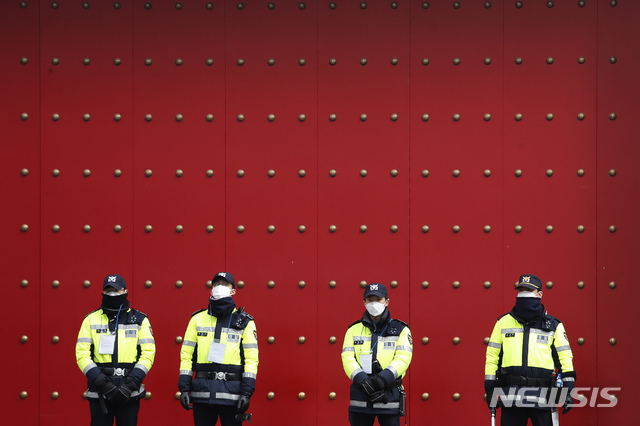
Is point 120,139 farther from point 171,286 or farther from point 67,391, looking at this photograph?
point 67,391

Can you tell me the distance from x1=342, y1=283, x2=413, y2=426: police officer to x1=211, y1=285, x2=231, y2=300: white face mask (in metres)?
0.92

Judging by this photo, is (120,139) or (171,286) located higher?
(120,139)

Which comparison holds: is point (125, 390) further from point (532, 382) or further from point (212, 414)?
point (532, 382)

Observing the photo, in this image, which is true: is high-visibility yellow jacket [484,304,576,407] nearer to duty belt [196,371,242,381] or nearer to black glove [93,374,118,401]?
duty belt [196,371,242,381]

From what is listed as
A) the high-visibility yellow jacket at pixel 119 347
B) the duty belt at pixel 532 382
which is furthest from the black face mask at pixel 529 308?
the high-visibility yellow jacket at pixel 119 347

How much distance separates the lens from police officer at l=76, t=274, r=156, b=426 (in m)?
5.55

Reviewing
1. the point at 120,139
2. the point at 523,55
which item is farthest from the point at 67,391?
the point at 523,55

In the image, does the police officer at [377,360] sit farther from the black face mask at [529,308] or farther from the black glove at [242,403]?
the black face mask at [529,308]

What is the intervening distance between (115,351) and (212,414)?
2.71 feet

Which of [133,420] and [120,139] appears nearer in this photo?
[133,420]

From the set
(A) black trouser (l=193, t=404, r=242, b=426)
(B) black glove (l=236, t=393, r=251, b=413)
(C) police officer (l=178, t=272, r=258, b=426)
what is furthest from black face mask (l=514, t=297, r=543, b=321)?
(A) black trouser (l=193, t=404, r=242, b=426)

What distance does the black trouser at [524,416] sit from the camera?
5.56 metres

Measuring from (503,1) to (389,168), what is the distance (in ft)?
5.66

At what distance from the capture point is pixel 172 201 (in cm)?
664
